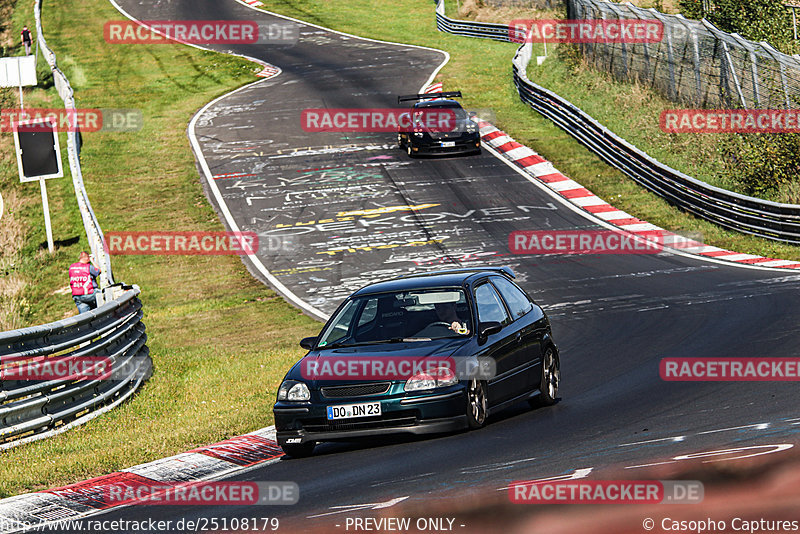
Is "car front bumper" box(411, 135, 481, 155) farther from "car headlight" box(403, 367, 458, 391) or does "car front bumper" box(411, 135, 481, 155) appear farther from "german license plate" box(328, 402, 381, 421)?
"german license plate" box(328, 402, 381, 421)

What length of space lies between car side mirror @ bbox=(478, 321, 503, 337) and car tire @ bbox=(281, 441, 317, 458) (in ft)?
6.07

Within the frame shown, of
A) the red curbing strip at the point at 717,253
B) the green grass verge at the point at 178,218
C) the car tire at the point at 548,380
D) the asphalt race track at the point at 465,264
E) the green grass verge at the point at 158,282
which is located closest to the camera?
the asphalt race track at the point at 465,264

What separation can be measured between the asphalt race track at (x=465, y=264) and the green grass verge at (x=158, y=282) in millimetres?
1233

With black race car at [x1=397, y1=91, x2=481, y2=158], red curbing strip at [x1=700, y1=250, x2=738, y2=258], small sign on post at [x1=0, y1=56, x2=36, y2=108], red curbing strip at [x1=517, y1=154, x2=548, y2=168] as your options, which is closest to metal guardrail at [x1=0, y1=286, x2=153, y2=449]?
red curbing strip at [x1=700, y1=250, x2=738, y2=258]

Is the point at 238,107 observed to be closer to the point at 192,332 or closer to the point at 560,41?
the point at 560,41

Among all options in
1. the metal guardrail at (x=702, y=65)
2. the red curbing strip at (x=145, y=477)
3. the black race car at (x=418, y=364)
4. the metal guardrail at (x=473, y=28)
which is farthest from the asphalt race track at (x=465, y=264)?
the metal guardrail at (x=702, y=65)

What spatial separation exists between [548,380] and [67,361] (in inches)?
202

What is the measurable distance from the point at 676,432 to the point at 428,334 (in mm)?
2563

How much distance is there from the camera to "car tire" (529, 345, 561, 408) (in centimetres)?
1108

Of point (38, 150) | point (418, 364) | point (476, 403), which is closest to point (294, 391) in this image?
point (418, 364)

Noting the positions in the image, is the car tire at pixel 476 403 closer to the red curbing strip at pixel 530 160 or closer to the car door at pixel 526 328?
the car door at pixel 526 328

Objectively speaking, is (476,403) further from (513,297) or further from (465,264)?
(465,264)

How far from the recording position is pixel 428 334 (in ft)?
33.4

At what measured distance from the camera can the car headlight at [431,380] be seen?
30.6 feet
